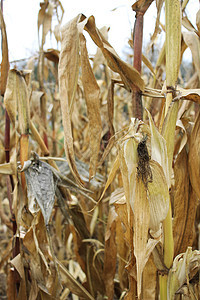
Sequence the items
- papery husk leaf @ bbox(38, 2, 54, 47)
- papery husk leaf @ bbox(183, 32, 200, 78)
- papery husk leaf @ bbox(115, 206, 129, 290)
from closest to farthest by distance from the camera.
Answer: papery husk leaf @ bbox(183, 32, 200, 78)
papery husk leaf @ bbox(115, 206, 129, 290)
papery husk leaf @ bbox(38, 2, 54, 47)

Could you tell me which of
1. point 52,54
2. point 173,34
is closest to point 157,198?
point 173,34

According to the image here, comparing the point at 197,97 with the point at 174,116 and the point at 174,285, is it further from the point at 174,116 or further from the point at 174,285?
Answer: the point at 174,285

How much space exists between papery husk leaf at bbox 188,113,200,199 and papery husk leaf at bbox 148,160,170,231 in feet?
0.59

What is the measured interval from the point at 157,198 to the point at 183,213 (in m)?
0.21

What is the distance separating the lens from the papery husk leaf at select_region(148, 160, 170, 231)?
43 centimetres

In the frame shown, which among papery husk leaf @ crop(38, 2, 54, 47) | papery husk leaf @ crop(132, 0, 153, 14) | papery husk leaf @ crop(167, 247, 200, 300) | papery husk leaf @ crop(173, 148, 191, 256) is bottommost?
papery husk leaf @ crop(167, 247, 200, 300)

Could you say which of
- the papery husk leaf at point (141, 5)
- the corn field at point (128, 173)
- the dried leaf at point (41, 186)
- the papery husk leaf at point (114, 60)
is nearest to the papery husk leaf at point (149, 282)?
the corn field at point (128, 173)

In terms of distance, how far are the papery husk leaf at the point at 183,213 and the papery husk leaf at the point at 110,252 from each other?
0.57ft

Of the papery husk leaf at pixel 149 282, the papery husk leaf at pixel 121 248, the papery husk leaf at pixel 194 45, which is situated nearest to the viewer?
the papery husk leaf at pixel 149 282

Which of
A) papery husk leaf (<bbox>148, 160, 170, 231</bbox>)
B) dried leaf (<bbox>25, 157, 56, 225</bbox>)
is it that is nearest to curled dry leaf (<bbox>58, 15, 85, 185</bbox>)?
papery husk leaf (<bbox>148, 160, 170, 231</bbox>)

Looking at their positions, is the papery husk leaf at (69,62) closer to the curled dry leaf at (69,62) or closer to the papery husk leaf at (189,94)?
the curled dry leaf at (69,62)

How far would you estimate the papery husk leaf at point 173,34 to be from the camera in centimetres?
46

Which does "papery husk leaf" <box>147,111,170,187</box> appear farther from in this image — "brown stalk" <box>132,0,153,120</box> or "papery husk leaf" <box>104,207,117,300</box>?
"papery husk leaf" <box>104,207,117,300</box>

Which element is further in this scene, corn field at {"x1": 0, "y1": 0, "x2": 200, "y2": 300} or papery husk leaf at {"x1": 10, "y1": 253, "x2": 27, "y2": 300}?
papery husk leaf at {"x1": 10, "y1": 253, "x2": 27, "y2": 300}
